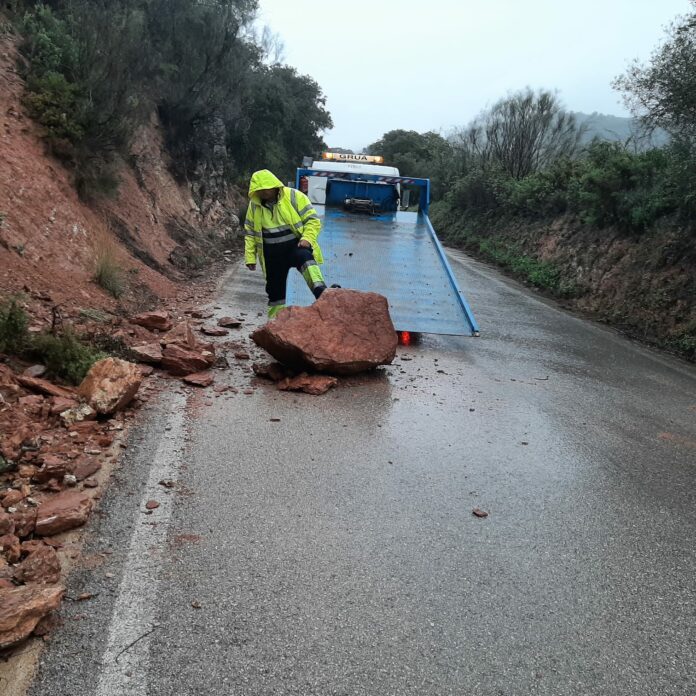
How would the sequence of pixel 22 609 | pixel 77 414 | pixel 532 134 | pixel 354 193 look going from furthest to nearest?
pixel 532 134 → pixel 354 193 → pixel 77 414 → pixel 22 609

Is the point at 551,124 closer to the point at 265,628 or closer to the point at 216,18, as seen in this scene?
the point at 216,18

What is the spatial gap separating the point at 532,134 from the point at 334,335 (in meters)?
26.2

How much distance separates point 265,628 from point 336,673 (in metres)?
0.35

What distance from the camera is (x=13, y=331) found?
4.60 metres

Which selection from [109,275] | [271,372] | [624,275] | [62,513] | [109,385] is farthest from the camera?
[624,275]

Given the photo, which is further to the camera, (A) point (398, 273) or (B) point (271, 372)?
(A) point (398, 273)

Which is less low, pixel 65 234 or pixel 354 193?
pixel 354 193

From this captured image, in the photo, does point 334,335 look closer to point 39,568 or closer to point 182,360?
point 182,360

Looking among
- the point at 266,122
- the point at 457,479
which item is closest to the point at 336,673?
the point at 457,479

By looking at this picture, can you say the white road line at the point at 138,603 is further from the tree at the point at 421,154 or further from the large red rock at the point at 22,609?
the tree at the point at 421,154

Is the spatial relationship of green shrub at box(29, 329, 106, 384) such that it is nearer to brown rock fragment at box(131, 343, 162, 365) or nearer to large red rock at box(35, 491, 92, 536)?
brown rock fragment at box(131, 343, 162, 365)

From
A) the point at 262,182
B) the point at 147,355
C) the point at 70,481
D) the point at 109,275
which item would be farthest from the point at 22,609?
the point at 109,275

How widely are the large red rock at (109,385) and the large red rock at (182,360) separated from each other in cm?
84

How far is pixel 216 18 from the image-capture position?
51.9 feet
